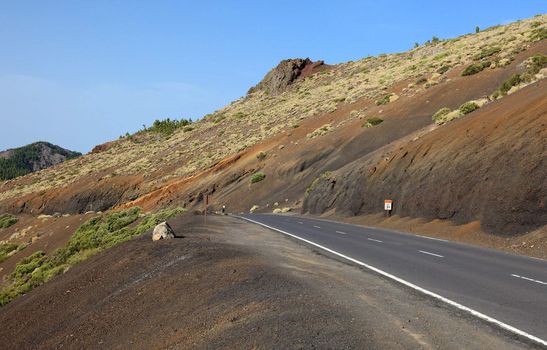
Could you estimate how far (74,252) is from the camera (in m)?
34.7

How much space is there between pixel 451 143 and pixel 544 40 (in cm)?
3285

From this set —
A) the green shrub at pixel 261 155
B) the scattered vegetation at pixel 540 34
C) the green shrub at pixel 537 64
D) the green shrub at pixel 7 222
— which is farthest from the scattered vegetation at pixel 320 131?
the green shrub at pixel 7 222

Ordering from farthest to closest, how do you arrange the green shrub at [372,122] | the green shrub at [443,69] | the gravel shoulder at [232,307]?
1. the green shrub at [443,69]
2. the green shrub at [372,122]
3. the gravel shoulder at [232,307]

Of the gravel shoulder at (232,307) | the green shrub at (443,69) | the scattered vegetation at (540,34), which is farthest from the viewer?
the green shrub at (443,69)

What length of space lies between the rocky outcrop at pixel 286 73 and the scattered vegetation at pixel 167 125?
19.6 m

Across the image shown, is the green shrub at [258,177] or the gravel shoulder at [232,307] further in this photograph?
the green shrub at [258,177]

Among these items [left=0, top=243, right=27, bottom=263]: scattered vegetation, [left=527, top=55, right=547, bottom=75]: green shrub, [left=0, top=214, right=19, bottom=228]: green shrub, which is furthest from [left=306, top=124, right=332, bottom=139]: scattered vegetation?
[left=0, top=214, right=19, bottom=228]: green shrub

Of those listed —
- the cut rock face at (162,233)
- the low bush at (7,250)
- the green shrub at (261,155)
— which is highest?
the green shrub at (261,155)

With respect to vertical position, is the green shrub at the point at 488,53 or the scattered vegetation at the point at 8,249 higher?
the green shrub at the point at 488,53

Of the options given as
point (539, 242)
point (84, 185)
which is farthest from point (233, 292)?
point (84, 185)

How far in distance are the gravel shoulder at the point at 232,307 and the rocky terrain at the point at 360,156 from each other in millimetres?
9155

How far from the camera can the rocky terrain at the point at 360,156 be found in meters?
23.2

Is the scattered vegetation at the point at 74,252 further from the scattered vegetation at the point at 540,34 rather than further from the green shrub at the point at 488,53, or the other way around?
the scattered vegetation at the point at 540,34

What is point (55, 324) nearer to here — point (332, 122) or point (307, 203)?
point (307, 203)
